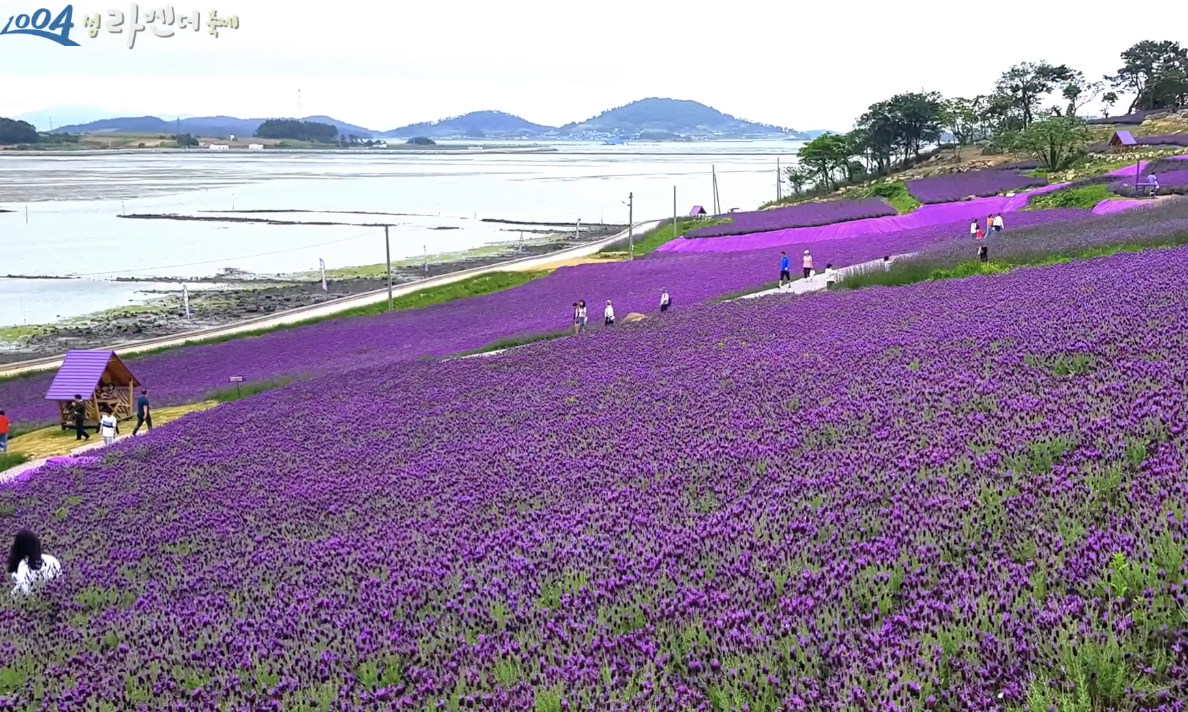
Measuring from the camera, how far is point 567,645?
551cm

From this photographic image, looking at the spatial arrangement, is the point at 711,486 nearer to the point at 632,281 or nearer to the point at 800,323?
the point at 800,323

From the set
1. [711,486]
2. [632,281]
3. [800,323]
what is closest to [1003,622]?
[711,486]

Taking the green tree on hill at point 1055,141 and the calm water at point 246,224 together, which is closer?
the green tree on hill at point 1055,141

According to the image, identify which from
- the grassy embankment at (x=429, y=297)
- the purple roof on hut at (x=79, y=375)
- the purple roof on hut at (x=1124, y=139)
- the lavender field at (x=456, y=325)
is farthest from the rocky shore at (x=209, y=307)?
the purple roof on hut at (x=1124, y=139)

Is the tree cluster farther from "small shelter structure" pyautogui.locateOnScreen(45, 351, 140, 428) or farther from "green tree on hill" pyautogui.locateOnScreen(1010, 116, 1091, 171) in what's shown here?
"small shelter structure" pyautogui.locateOnScreen(45, 351, 140, 428)

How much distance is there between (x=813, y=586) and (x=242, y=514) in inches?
300

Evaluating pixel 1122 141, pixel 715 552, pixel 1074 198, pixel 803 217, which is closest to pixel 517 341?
pixel 715 552

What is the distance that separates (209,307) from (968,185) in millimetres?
53076

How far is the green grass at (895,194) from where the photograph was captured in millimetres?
73188

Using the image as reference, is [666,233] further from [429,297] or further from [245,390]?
[245,390]

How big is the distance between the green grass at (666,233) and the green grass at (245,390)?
142 ft

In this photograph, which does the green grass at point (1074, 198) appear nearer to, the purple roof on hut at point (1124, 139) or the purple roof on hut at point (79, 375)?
the purple roof on hut at point (1124, 139)

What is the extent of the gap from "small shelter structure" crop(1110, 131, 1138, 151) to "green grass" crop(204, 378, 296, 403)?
75.3 meters

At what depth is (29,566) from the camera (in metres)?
9.85
